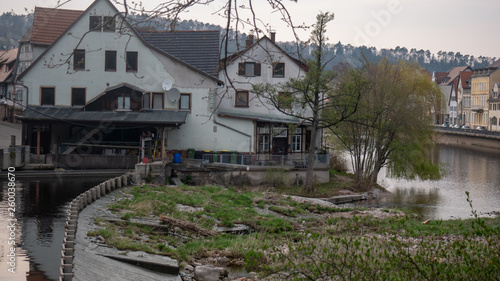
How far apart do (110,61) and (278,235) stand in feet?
86.0

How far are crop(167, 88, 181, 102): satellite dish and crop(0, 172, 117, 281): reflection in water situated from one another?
8974 millimetres

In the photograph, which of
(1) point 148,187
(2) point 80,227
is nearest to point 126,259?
(2) point 80,227

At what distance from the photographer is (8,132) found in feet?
191

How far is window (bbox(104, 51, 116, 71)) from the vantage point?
1693 inches

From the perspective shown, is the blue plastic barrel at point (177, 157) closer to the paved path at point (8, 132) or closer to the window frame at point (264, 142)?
the window frame at point (264, 142)

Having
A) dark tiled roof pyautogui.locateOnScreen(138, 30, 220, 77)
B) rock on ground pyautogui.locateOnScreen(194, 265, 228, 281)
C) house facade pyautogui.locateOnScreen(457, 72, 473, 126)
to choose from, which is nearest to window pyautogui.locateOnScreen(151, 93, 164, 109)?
dark tiled roof pyautogui.locateOnScreen(138, 30, 220, 77)

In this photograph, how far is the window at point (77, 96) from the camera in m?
43.2

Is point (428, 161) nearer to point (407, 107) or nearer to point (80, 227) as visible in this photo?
point (407, 107)

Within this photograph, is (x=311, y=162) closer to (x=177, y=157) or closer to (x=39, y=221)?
(x=177, y=157)

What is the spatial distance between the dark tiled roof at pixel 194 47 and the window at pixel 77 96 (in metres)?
6.30

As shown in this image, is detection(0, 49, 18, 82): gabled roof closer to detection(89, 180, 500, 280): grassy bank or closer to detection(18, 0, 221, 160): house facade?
detection(18, 0, 221, 160): house facade

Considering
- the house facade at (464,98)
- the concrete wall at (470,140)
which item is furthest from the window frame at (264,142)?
the house facade at (464,98)

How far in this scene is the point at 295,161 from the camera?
42875mm

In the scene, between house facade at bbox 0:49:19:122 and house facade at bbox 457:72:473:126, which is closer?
house facade at bbox 0:49:19:122
